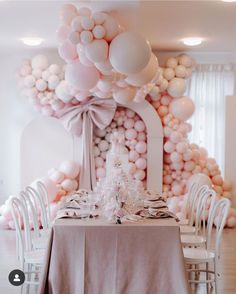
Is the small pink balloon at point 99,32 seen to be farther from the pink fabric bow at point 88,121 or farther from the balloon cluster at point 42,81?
the pink fabric bow at point 88,121

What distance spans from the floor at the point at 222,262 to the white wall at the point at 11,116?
1038mm

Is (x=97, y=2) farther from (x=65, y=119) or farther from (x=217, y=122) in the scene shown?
(x=217, y=122)

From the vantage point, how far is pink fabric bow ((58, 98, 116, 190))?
255 inches

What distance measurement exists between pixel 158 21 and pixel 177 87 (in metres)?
1.64

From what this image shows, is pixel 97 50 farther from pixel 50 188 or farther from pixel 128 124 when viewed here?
pixel 128 124

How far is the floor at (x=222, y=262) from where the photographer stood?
166 inches

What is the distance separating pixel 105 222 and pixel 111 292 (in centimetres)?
49

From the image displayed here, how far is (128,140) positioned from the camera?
677 centimetres

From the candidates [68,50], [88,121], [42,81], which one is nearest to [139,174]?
[88,121]

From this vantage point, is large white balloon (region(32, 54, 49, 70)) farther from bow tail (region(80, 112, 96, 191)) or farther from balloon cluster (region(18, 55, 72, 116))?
bow tail (region(80, 112, 96, 191))

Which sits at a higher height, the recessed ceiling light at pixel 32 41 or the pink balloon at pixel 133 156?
the recessed ceiling light at pixel 32 41

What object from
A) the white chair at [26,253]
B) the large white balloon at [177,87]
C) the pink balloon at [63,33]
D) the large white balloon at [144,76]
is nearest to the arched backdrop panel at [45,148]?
the large white balloon at [177,87]

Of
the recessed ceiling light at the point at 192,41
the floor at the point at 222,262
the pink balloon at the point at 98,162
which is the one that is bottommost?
the floor at the point at 222,262

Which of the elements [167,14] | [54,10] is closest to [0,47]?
[54,10]
